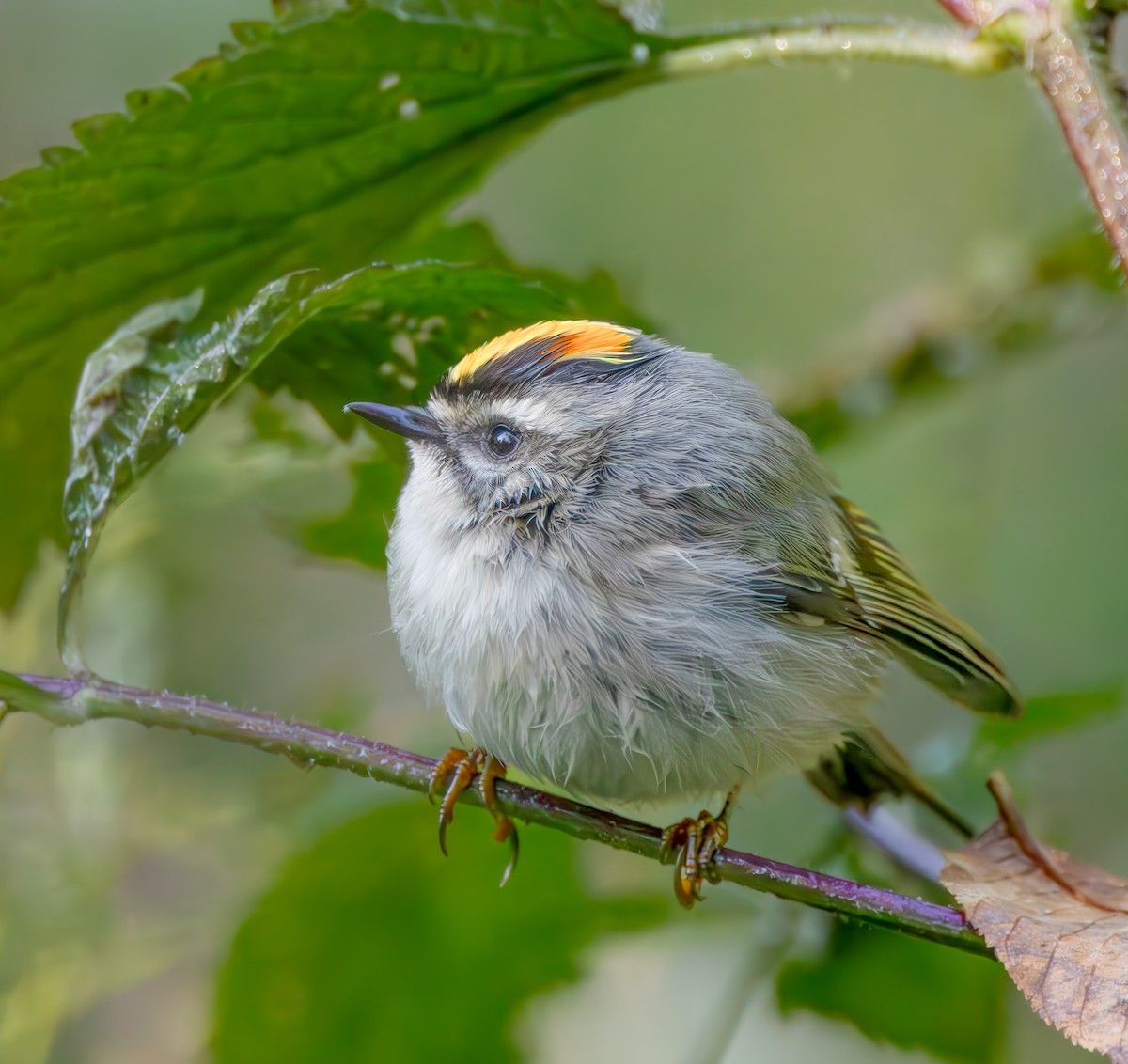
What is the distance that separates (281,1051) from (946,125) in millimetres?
3231

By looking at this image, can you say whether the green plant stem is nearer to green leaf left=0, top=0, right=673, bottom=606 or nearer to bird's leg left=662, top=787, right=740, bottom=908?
green leaf left=0, top=0, right=673, bottom=606

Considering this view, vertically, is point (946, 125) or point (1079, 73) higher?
point (946, 125)

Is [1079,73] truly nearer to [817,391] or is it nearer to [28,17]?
[817,391]

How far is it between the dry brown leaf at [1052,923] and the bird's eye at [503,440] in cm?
80

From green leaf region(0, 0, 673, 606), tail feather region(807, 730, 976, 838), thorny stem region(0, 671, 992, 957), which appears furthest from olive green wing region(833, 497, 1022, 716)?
green leaf region(0, 0, 673, 606)

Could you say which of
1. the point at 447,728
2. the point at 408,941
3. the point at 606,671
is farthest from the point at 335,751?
the point at 447,728

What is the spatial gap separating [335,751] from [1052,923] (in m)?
0.75

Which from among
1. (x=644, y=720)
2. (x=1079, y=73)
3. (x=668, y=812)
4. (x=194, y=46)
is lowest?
(x=668, y=812)

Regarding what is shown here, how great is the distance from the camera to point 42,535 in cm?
155

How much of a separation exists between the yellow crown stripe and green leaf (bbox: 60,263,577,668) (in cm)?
25

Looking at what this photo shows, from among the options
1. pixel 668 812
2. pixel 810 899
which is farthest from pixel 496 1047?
pixel 810 899

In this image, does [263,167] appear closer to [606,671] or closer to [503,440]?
[503,440]

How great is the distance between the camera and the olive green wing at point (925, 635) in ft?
5.85

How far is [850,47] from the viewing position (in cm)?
147
